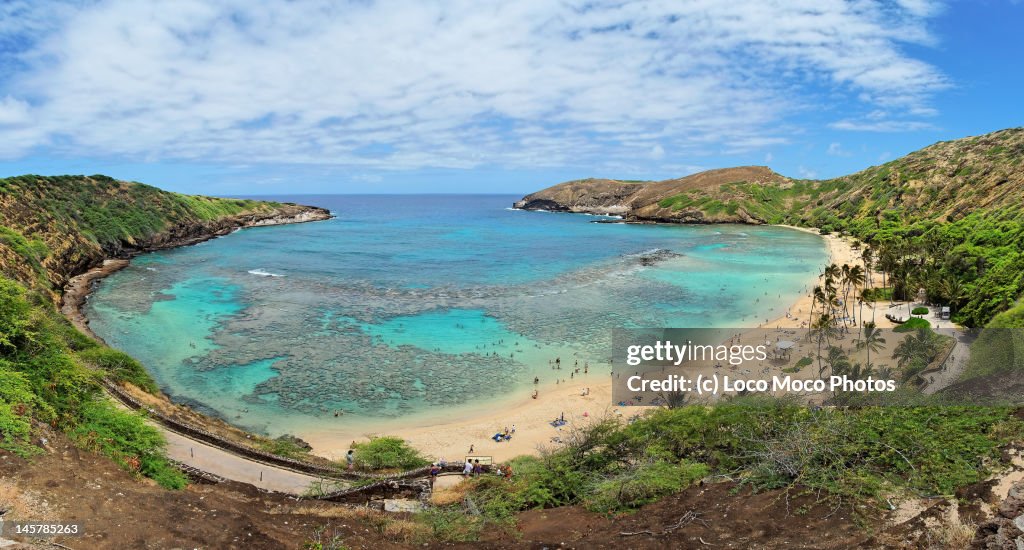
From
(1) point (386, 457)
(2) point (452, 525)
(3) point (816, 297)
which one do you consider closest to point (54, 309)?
(1) point (386, 457)

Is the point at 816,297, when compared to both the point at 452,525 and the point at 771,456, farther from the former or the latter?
the point at 452,525

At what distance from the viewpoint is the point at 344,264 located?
86.9 metres

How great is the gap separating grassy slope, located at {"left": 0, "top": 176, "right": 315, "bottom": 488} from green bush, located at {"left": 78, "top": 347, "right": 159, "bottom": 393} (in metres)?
0.09

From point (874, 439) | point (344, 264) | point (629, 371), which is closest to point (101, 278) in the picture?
point (344, 264)

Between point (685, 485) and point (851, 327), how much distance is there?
3948 centimetres

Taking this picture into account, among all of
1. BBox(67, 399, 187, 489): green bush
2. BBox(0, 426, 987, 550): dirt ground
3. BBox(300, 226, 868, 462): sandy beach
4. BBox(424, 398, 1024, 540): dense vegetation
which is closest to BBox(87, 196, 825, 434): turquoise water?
BBox(300, 226, 868, 462): sandy beach

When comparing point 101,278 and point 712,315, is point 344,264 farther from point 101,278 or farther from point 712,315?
point 712,315

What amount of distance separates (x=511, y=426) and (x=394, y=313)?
2720cm

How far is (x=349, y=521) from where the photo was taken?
16562mm

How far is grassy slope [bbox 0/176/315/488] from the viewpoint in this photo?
1758 centimetres

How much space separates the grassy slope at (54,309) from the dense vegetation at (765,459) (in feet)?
37.8

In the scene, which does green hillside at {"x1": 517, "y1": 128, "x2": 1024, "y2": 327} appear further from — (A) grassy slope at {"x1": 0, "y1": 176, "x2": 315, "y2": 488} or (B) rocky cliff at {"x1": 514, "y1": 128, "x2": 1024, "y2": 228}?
(A) grassy slope at {"x1": 0, "y1": 176, "x2": 315, "y2": 488}

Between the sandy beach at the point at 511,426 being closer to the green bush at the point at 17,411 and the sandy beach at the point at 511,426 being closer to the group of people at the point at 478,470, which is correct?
the group of people at the point at 478,470

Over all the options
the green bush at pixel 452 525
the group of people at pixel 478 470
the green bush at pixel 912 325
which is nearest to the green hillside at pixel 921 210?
the green bush at pixel 912 325
